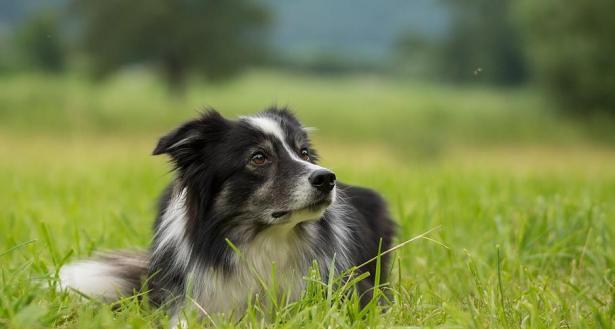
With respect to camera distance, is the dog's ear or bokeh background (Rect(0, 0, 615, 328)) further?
bokeh background (Rect(0, 0, 615, 328))

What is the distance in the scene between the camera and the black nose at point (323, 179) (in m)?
3.12

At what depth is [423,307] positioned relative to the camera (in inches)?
121

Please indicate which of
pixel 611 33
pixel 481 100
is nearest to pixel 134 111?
pixel 481 100

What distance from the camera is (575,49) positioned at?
2027 cm

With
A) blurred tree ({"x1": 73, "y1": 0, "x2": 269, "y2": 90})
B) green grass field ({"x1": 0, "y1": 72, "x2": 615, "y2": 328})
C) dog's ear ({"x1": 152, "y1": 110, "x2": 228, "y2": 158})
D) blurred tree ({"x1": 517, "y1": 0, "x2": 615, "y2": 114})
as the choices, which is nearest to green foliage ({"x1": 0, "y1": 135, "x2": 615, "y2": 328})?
green grass field ({"x1": 0, "y1": 72, "x2": 615, "y2": 328})

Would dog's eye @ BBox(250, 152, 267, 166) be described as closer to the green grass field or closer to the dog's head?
the dog's head

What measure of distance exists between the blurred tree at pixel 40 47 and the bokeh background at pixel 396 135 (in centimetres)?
9

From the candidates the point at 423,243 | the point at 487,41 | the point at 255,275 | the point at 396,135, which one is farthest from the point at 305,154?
the point at 487,41

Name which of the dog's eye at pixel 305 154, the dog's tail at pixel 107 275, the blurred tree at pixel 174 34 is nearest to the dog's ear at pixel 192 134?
the dog's eye at pixel 305 154

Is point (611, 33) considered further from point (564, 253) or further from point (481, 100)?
point (564, 253)

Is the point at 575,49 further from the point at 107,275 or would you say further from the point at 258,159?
the point at 107,275

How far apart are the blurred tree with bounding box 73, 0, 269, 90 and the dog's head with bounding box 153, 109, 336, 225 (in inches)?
872

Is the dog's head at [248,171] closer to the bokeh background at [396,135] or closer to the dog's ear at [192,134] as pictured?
the dog's ear at [192,134]

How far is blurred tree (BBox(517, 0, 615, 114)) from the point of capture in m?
20.0
